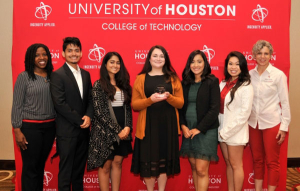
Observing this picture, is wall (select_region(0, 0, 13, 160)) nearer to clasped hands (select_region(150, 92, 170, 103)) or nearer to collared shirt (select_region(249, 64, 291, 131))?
clasped hands (select_region(150, 92, 170, 103))

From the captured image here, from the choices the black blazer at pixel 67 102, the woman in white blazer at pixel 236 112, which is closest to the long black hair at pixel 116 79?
the black blazer at pixel 67 102

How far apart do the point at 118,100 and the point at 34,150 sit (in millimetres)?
1072

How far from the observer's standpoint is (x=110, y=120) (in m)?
2.68

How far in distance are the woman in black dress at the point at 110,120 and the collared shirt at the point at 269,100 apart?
156cm

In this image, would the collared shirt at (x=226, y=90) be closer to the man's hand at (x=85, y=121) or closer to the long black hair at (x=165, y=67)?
the long black hair at (x=165, y=67)

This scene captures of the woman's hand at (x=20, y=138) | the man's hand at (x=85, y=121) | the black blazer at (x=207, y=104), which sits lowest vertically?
the woman's hand at (x=20, y=138)

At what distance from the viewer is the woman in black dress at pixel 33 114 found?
2.60 m

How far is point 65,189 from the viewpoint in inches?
105

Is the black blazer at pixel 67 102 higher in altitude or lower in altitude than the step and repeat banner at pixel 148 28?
lower

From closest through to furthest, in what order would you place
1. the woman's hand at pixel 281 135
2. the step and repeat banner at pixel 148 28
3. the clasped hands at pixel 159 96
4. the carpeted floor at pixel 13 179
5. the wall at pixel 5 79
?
the clasped hands at pixel 159 96
the woman's hand at pixel 281 135
the step and repeat banner at pixel 148 28
the carpeted floor at pixel 13 179
the wall at pixel 5 79

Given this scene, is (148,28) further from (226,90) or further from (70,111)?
(70,111)

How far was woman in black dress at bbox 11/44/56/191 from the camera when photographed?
8.54 feet

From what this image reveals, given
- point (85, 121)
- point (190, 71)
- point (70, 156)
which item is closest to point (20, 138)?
point (70, 156)

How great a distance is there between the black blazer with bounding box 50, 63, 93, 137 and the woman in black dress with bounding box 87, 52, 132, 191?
171 mm
